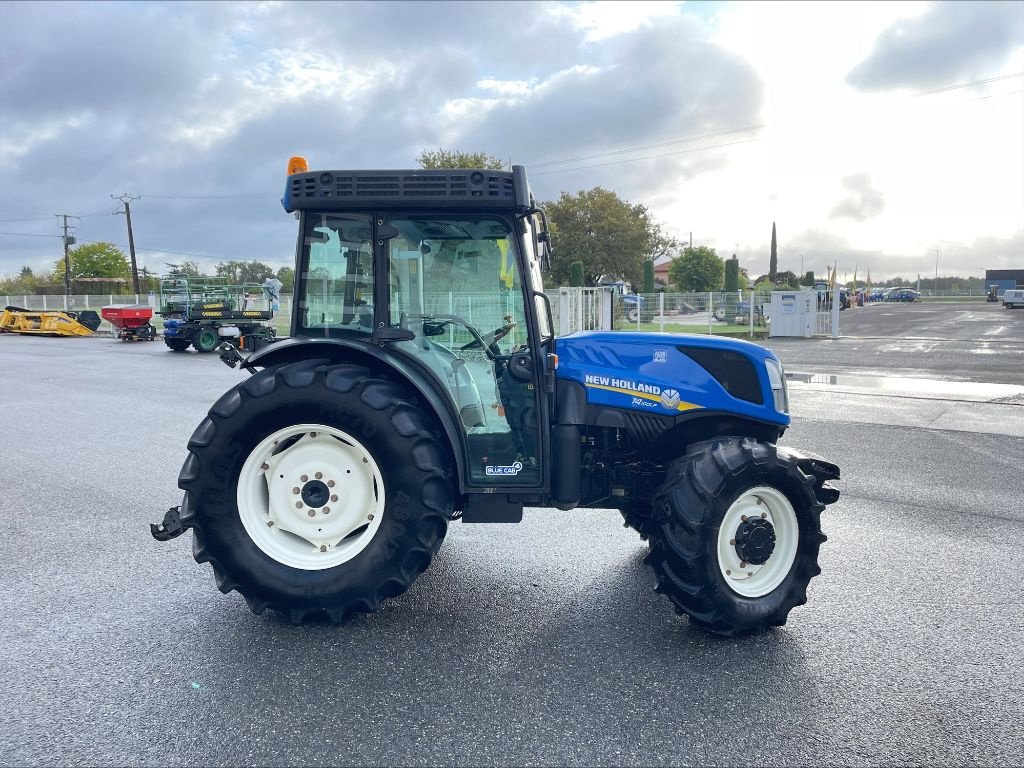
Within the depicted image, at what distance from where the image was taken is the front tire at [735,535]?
354 centimetres

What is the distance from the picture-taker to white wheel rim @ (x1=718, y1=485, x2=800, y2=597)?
12.2ft

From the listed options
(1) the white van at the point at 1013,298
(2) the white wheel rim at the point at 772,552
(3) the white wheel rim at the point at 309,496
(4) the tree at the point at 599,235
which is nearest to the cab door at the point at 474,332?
(3) the white wheel rim at the point at 309,496

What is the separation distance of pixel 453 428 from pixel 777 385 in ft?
5.87

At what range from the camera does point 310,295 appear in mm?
4000

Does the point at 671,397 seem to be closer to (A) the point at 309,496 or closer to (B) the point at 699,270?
(A) the point at 309,496

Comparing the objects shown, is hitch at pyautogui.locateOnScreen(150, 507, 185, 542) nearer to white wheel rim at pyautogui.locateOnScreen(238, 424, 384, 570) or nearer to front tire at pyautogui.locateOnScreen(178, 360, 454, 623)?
front tire at pyautogui.locateOnScreen(178, 360, 454, 623)

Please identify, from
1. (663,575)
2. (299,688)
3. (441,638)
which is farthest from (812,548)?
(299,688)

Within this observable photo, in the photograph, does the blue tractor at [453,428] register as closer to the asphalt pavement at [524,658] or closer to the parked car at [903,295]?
the asphalt pavement at [524,658]

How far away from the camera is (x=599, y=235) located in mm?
50594

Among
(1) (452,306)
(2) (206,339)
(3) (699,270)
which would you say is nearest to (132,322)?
(2) (206,339)

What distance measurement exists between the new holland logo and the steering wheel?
2.89ft

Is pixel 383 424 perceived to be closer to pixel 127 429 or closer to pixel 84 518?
pixel 84 518

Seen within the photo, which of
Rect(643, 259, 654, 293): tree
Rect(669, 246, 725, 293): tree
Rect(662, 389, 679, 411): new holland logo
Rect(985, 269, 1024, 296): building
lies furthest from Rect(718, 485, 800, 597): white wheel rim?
Rect(985, 269, 1024, 296): building

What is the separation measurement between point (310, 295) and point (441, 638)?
1900 mm
